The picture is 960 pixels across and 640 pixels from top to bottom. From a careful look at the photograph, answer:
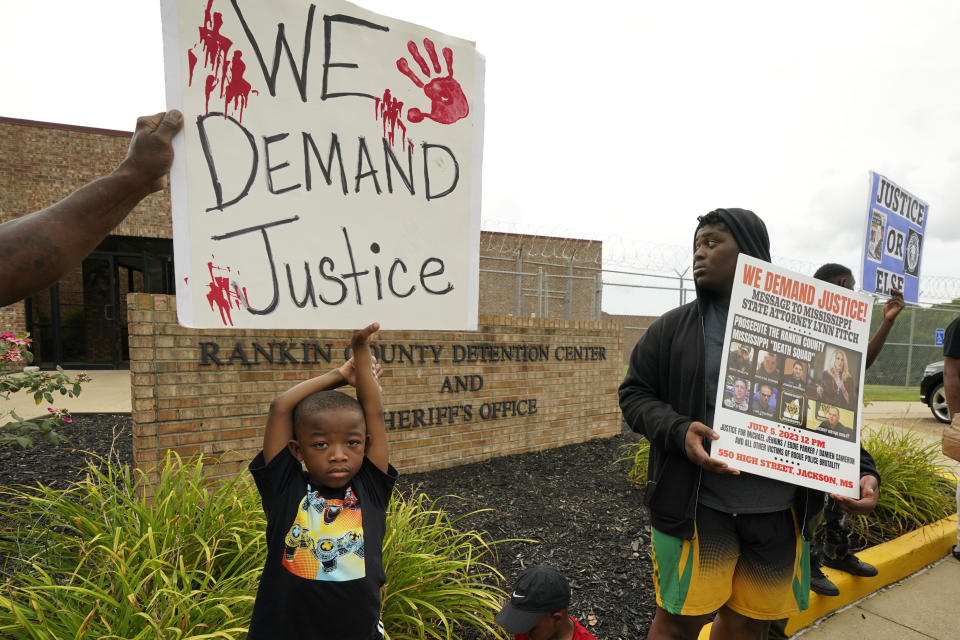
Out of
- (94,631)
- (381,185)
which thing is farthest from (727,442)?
(94,631)

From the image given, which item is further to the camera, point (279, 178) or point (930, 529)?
point (930, 529)

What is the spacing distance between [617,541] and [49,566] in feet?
9.50

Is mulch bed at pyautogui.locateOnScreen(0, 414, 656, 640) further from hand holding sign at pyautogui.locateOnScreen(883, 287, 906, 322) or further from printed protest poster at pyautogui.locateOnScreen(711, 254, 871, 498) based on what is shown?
hand holding sign at pyautogui.locateOnScreen(883, 287, 906, 322)

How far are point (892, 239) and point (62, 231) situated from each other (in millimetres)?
4185

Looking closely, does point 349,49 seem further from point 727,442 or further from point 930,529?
point 930,529

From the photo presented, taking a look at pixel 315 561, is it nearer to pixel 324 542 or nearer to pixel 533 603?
pixel 324 542

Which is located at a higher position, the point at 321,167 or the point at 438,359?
the point at 321,167

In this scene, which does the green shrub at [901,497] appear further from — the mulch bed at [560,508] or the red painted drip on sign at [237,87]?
the red painted drip on sign at [237,87]

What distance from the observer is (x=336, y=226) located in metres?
1.54

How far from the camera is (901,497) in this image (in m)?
3.81

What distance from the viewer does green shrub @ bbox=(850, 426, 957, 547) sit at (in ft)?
12.0

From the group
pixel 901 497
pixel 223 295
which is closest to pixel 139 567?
pixel 223 295

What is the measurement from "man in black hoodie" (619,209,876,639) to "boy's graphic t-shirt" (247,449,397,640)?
3.14 feet

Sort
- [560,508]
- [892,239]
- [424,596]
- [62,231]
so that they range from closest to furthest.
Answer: [62,231] < [424,596] < [892,239] < [560,508]
